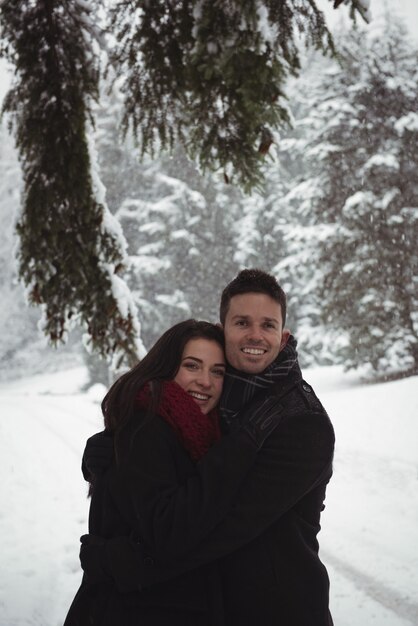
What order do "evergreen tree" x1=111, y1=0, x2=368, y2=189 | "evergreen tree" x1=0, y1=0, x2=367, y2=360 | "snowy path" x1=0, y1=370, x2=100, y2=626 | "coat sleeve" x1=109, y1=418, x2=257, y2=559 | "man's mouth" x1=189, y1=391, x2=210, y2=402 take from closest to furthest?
"coat sleeve" x1=109, y1=418, x2=257, y2=559
"man's mouth" x1=189, y1=391, x2=210, y2=402
"evergreen tree" x1=111, y1=0, x2=368, y2=189
"evergreen tree" x1=0, y1=0, x2=367, y2=360
"snowy path" x1=0, y1=370, x2=100, y2=626

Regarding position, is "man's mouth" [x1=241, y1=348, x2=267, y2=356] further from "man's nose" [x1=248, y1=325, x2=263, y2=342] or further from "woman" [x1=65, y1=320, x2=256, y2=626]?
"woman" [x1=65, y1=320, x2=256, y2=626]

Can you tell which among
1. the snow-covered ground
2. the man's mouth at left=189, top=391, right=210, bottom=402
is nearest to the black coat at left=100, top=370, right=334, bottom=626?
the man's mouth at left=189, top=391, right=210, bottom=402

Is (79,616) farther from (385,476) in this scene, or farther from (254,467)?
(385,476)

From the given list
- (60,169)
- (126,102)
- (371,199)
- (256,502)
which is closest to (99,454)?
(256,502)

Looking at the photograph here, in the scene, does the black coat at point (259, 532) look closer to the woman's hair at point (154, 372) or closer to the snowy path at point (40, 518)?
the woman's hair at point (154, 372)

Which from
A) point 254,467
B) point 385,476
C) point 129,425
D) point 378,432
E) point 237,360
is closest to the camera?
point 254,467

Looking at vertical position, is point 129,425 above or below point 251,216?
below

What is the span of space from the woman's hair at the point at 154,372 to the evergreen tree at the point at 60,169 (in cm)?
179

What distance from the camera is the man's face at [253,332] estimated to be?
96.3 inches

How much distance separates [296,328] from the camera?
82.9 ft

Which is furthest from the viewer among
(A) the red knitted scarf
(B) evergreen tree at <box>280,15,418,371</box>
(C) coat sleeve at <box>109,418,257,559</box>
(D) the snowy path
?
(B) evergreen tree at <box>280,15,418,371</box>

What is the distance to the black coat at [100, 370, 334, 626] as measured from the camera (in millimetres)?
1935

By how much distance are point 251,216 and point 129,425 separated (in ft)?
78.5

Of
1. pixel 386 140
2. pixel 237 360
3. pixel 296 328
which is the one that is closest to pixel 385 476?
pixel 237 360
